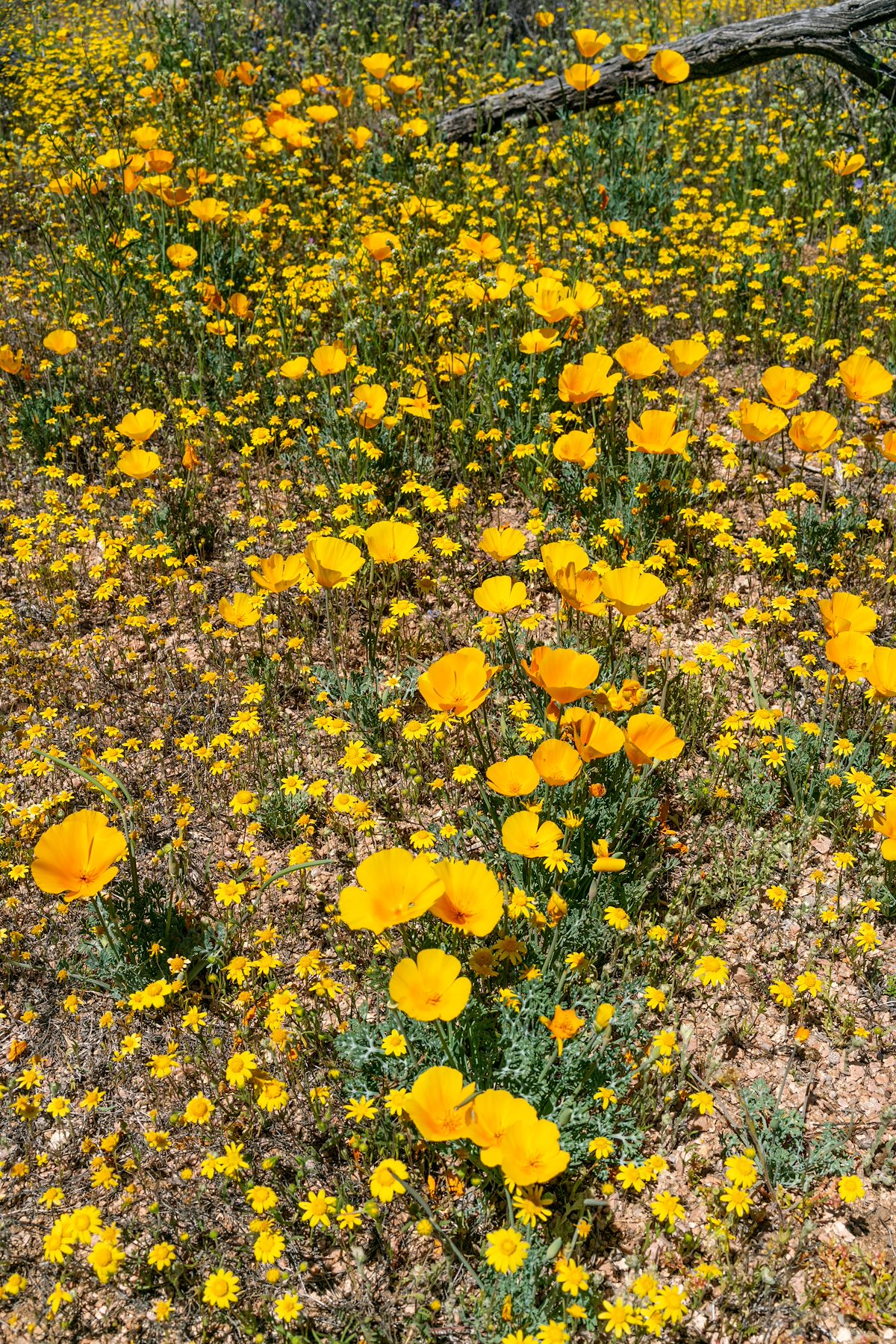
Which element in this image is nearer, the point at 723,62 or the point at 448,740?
the point at 448,740

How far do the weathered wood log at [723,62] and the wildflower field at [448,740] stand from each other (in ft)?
0.53

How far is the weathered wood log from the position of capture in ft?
18.0

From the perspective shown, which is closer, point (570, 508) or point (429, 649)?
point (429, 649)

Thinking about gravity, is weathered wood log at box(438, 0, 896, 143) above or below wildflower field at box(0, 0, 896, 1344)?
above

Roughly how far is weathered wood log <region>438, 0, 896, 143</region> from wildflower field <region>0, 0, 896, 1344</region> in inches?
6.3

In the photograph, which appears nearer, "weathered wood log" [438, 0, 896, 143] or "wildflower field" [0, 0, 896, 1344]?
"wildflower field" [0, 0, 896, 1344]

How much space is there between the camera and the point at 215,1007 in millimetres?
2582

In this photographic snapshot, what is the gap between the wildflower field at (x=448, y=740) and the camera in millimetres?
2098

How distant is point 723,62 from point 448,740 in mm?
5268

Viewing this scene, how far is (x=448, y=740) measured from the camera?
3.23 metres

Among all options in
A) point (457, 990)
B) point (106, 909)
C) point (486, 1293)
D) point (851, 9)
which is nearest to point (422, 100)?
point (851, 9)

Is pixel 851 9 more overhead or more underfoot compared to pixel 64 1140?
more overhead

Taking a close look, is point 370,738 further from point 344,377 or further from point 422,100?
point 422,100

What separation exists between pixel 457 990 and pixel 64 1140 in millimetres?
1233
